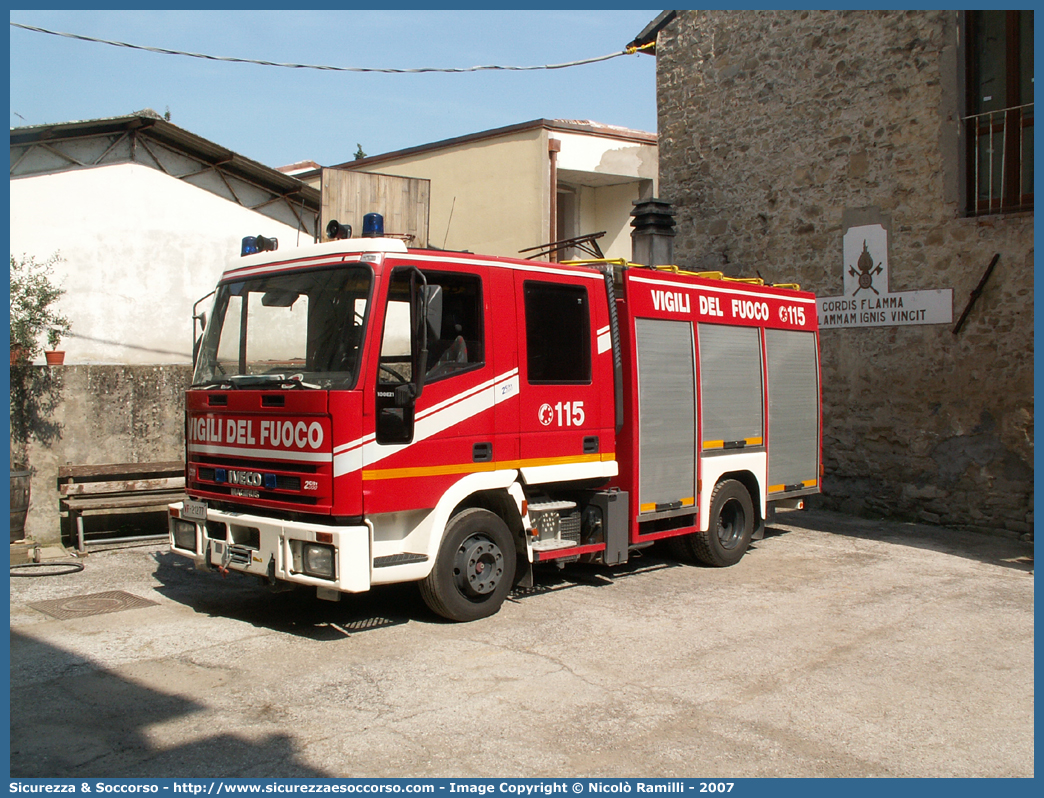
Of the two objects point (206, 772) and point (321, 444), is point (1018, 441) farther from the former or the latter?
point (206, 772)

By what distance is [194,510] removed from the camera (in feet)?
23.0

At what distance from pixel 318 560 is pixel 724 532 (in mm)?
4641

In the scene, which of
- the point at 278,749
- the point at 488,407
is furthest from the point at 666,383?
the point at 278,749

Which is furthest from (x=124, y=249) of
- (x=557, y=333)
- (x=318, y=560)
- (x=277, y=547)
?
(x=318, y=560)

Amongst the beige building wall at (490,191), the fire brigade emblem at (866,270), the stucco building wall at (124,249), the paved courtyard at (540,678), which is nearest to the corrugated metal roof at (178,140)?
the stucco building wall at (124,249)

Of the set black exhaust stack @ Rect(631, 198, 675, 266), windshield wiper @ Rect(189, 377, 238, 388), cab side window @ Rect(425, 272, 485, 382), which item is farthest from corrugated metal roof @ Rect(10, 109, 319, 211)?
cab side window @ Rect(425, 272, 485, 382)

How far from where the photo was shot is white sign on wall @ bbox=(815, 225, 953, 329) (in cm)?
1157

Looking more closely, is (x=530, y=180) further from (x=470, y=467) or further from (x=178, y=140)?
(x=470, y=467)

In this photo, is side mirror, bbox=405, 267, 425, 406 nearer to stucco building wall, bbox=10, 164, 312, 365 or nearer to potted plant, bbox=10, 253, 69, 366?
potted plant, bbox=10, 253, 69, 366

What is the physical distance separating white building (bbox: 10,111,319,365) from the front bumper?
7.34m

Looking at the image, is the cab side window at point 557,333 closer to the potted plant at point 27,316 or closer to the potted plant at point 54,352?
the potted plant at point 27,316

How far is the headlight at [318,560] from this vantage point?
19.8 feet

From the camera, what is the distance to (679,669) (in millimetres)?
5863

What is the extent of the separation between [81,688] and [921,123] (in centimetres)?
1107
